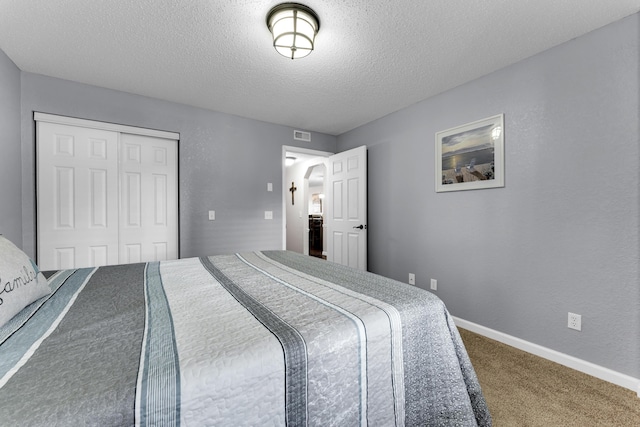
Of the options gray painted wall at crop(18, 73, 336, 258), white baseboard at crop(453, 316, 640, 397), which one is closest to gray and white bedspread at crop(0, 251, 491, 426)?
white baseboard at crop(453, 316, 640, 397)

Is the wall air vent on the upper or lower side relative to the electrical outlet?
upper

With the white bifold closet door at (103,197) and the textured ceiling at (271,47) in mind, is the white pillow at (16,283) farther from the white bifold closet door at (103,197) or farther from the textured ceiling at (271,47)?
the white bifold closet door at (103,197)

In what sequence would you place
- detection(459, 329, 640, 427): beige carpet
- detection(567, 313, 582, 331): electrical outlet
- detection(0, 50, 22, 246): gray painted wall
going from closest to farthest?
1. detection(459, 329, 640, 427): beige carpet
2. detection(567, 313, 582, 331): electrical outlet
3. detection(0, 50, 22, 246): gray painted wall

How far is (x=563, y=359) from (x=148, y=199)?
4.09 metres

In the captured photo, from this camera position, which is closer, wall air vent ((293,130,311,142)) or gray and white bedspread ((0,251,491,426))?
gray and white bedspread ((0,251,491,426))

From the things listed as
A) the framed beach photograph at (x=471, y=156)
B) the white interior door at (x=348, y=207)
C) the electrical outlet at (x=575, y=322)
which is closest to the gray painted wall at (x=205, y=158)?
the white interior door at (x=348, y=207)

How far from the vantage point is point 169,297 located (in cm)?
114

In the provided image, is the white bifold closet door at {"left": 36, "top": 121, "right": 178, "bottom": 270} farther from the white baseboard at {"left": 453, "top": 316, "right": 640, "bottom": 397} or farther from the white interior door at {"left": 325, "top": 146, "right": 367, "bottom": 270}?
the white baseboard at {"left": 453, "top": 316, "right": 640, "bottom": 397}

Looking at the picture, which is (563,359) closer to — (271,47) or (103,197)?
(271,47)

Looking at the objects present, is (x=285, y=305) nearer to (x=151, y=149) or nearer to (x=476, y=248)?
(x=476, y=248)

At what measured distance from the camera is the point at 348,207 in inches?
152

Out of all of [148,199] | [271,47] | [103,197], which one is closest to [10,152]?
[103,197]

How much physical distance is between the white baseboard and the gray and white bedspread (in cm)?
140

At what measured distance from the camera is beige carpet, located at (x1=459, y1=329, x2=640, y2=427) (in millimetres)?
1500
